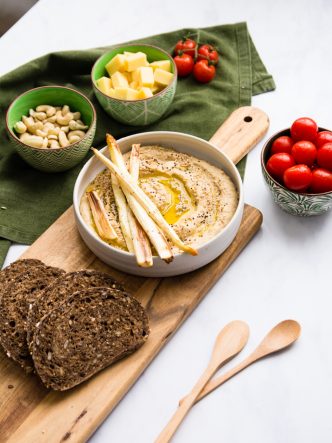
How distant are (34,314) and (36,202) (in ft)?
3.52

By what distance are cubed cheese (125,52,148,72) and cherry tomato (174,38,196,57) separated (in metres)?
0.43

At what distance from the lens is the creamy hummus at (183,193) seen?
140 inches

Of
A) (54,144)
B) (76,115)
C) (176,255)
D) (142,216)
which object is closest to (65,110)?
(76,115)

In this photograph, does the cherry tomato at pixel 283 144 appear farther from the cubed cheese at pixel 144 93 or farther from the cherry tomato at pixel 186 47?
the cherry tomato at pixel 186 47

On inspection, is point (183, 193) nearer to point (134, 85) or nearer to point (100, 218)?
point (100, 218)

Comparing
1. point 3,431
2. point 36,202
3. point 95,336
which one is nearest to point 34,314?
point 95,336

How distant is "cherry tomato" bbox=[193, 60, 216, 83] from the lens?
15.1 ft

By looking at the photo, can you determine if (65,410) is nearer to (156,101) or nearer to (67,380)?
(67,380)

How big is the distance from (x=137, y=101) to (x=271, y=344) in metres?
1.80

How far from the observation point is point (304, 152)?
3.67 meters

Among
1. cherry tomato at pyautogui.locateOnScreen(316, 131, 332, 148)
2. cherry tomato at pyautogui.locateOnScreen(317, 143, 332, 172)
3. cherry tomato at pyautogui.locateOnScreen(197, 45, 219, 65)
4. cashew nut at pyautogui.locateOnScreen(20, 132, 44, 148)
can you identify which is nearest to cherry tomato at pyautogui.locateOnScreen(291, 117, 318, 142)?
cherry tomato at pyautogui.locateOnScreen(316, 131, 332, 148)

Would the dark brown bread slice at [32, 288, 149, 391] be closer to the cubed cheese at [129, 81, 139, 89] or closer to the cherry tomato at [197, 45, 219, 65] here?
the cubed cheese at [129, 81, 139, 89]

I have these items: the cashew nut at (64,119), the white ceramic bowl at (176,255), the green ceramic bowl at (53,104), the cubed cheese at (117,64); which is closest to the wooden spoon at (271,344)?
the white ceramic bowl at (176,255)

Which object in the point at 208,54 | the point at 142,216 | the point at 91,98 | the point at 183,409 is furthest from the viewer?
the point at 208,54
